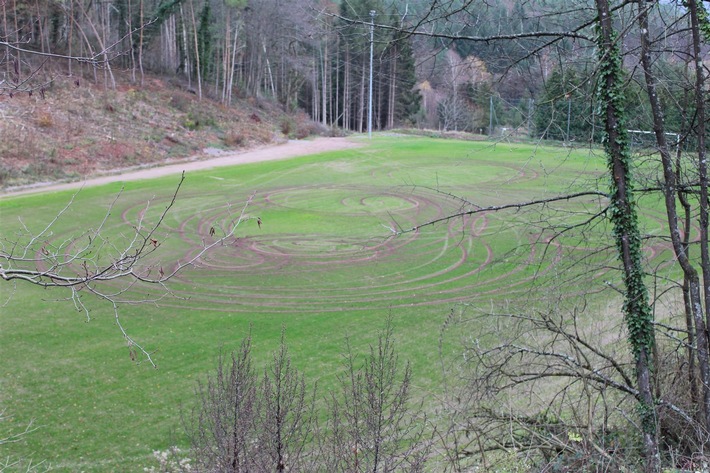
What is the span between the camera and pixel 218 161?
38594 mm

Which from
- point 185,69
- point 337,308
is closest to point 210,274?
point 337,308

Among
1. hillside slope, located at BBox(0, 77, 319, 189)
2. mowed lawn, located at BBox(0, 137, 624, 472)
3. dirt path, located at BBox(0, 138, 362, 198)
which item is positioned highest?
hillside slope, located at BBox(0, 77, 319, 189)

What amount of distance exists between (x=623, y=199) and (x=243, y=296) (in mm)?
11307

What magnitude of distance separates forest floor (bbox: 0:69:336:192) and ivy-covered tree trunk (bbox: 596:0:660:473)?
81.7 ft

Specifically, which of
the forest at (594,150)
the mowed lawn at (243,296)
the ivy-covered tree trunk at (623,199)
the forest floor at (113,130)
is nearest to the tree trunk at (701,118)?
the forest at (594,150)

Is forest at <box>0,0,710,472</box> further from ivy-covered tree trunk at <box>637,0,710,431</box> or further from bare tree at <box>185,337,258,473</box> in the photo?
bare tree at <box>185,337,258,473</box>

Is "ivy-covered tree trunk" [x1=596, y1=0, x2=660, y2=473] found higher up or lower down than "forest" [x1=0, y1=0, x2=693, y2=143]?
lower down

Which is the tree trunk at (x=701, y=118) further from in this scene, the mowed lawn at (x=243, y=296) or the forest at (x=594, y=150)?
the mowed lawn at (x=243, y=296)

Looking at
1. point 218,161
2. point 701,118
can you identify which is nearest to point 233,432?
point 701,118

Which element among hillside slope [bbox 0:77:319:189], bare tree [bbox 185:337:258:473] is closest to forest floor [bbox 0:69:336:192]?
hillside slope [bbox 0:77:319:189]

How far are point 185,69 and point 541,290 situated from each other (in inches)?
2026

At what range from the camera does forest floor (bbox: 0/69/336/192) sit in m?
31.2

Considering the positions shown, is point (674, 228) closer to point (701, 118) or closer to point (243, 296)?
point (701, 118)

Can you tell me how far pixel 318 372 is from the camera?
13000 millimetres
